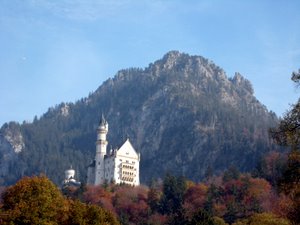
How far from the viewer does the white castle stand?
143m

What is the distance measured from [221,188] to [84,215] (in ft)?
184

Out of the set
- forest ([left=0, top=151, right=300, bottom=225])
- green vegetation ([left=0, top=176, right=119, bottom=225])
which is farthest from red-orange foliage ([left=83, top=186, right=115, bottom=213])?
green vegetation ([left=0, top=176, right=119, bottom=225])

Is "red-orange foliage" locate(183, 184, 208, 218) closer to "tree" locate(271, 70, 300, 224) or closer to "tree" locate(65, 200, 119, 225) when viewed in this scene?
"tree" locate(65, 200, 119, 225)

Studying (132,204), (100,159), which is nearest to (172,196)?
(132,204)

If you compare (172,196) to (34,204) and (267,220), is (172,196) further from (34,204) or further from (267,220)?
(34,204)

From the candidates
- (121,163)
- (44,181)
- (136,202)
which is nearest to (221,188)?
(136,202)

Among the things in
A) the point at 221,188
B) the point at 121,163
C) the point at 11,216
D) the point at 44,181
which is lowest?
the point at 11,216

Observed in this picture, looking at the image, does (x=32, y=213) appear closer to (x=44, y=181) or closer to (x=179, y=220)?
(x=44, y=181)

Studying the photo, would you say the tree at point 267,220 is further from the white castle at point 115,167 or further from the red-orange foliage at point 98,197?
the white castle at point 115,167

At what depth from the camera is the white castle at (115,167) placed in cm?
14262

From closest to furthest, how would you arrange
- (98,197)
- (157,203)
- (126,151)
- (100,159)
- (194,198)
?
(157,203)
(194,198)
(98,197)
(126,151)
(100,159)

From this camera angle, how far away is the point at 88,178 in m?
151

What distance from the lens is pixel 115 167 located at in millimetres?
142250

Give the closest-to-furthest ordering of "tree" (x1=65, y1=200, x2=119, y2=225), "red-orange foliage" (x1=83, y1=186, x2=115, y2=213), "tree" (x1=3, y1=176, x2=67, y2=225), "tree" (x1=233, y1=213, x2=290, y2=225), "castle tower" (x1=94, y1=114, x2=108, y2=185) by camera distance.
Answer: "tree" (x1=3, y1=176, x2=67, y2=225) → "tree" (x1=65, y1=200, x2=119, y2=225) → "tree" (x1=233, y1=213, x2=290, y2=225) → "red-orange foliage" (x1=83, y1=186, x2=115, y2=213) → "castle tower" (x1=94, y1=114, x2=108, y2=185)
